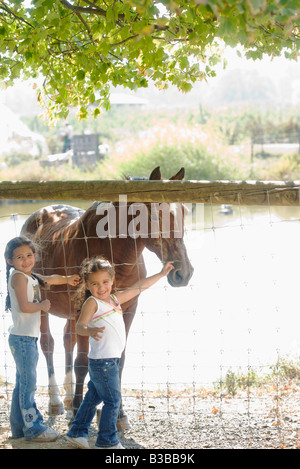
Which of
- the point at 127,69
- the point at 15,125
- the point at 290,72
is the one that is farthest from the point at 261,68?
the point at 127,69

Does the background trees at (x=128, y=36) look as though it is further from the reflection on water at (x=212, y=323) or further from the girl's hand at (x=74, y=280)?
the girl's hand at (x=74, y=280)

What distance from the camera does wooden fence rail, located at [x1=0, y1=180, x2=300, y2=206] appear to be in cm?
331

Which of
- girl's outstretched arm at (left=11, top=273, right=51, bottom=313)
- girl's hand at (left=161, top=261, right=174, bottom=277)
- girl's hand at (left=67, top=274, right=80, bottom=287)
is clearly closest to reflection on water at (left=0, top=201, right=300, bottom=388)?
girl's hand at (left=161, top=261, right=174, bottom=277)

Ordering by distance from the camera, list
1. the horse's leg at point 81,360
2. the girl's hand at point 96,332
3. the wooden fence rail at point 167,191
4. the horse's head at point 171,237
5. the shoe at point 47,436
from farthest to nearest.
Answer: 1. the horse's leg at point 81,360
2. the horse's head at point 171,237
3. the shoe at point 47,436
4. the wooden fence rail at point 167,191
5. the girl's hand at point 96,332

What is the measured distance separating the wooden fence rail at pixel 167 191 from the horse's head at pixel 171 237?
0.91ft

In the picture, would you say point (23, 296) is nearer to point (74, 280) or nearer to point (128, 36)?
point (74, 280)

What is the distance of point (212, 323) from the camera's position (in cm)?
756

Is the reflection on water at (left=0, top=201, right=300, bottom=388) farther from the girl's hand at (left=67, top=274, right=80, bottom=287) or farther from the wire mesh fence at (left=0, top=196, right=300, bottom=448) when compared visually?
the girl's hand at (left=67, top=274, right=80, bottom=287)

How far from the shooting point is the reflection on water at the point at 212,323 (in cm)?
515

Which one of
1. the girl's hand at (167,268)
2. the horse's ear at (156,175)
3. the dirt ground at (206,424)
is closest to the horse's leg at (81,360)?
the dirt ground at (206,424)

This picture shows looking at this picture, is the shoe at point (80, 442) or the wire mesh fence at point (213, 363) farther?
the wire mesh fence at point (213, 363)

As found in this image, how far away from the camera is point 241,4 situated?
2.29 meters

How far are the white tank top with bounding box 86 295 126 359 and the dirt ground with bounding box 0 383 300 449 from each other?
42cm

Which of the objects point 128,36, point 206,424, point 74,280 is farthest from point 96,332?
point 128,36
